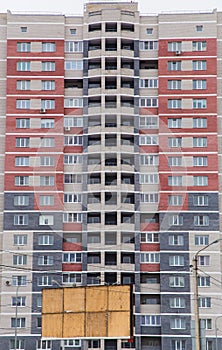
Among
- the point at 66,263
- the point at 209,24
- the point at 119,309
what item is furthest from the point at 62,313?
the point at 209,24

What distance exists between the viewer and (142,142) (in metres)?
85.5

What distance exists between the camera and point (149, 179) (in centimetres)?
8400

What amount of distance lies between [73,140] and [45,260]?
1509cm

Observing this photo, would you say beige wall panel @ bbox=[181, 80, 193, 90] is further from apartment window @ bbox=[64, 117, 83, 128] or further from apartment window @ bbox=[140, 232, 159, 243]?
apartment window @ bbox=[140, 232, 159, 243]

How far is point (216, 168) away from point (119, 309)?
40.3 meters

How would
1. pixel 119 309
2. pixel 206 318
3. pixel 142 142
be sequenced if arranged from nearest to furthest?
1. pixel 119 309
2. pixel 206 318
3. pixel 142 142

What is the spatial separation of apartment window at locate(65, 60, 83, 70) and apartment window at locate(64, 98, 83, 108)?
3.92 metres

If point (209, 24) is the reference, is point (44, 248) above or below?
below

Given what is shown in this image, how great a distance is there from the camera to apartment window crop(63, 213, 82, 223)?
272ft

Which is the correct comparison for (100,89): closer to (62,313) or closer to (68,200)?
(68,200)

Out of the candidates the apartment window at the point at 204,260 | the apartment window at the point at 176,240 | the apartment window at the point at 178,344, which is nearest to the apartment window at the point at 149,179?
the apartment window at the point at 176,240

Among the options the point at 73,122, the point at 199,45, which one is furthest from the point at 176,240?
the point at 199,45

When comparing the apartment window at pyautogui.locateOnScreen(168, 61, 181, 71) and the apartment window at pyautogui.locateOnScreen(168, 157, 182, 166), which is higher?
the apartment window at pyautogui.locateOnScreen(168, 61, 181, 71)

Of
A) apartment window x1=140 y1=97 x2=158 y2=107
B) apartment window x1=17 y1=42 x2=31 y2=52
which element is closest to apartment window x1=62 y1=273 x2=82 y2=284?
apartment window x1=140 y1=97 x2=158 y2=107
